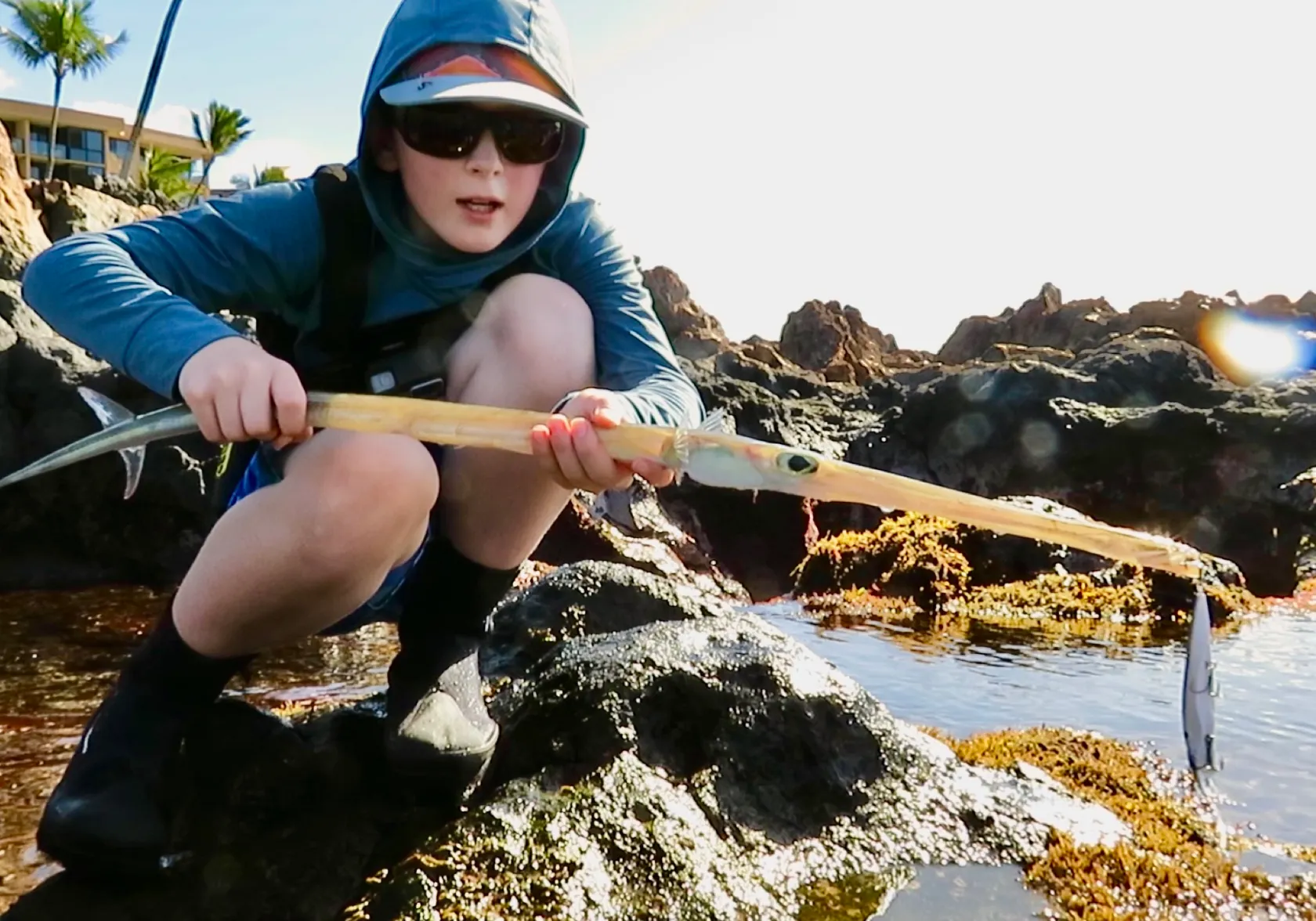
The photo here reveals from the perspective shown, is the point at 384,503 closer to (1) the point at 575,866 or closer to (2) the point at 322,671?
(1) the point at 575,866

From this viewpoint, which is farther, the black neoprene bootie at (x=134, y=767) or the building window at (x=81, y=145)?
the building window at (x=81, y=145)

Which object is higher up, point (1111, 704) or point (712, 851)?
point (712, 851)

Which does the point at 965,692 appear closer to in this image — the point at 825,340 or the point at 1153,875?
the point at 1153,875

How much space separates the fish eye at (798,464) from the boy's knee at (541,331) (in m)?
0.86

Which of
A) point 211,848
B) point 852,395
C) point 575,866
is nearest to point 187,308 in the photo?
point 211,848

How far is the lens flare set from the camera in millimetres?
36438

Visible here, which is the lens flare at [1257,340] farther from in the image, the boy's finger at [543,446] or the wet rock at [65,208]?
the boy's finger at [543,446]

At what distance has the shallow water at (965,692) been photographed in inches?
101

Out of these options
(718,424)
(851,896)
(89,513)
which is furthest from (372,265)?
(89,513)

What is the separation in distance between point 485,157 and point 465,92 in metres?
0.18

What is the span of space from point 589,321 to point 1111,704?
2.86 metres

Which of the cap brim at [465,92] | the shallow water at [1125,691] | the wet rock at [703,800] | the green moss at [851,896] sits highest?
the cap brim at [465,92]

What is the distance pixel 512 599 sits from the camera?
366 cm

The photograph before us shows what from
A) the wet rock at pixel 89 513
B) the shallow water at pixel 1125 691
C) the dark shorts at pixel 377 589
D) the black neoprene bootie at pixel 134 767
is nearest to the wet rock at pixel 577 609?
the dark shorts at pixel 377 589
